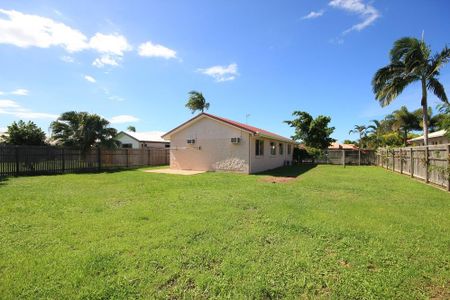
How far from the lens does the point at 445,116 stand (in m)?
8.35

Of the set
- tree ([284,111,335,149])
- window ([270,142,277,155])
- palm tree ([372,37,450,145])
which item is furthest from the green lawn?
tree ([284,111,335,149])

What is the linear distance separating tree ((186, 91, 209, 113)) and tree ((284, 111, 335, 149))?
1250 cm

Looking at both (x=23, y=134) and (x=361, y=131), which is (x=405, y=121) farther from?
(x=23, y=134)

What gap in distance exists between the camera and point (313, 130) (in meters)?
30.2

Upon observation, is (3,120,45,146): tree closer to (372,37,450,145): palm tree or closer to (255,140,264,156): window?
(255,140,264,156): window

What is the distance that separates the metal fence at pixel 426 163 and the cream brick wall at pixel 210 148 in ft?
28.5

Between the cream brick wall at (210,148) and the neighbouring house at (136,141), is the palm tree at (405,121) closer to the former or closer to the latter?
the cream brick wall at (210,148)

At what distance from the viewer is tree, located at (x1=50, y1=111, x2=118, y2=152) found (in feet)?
56.1

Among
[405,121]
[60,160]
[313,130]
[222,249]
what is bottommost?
[222,249]

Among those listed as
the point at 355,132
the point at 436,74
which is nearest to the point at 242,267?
the point at 436,74

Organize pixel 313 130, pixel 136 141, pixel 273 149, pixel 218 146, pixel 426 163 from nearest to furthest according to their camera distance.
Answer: pixel 426 163, pixel 218 146, pixel 273 149, pixel 136 141, pixel 313 130

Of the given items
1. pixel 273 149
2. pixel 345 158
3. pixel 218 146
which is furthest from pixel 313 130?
pixel 218 146

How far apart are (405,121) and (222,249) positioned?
41400mm

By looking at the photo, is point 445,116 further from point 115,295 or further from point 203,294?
point 115,295
